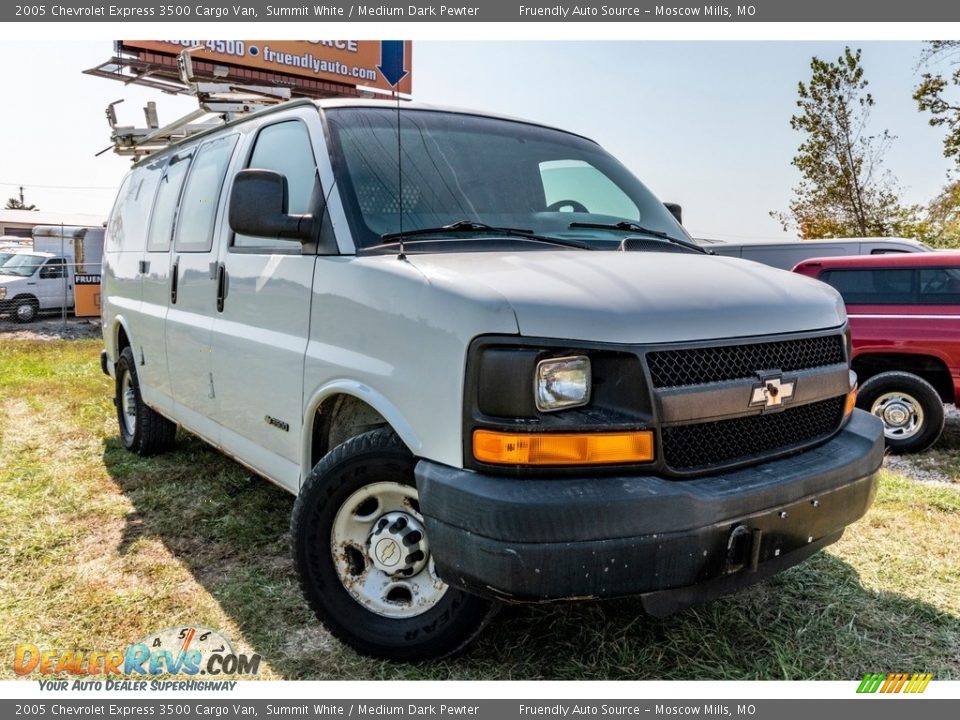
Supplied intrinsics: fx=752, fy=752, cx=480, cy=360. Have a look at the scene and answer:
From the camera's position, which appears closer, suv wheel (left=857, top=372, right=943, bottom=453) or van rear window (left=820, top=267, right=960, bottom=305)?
suv wheel (left=857, top=372, right=943, bottom=453)

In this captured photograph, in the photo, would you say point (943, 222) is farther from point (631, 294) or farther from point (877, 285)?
point (631, 294)

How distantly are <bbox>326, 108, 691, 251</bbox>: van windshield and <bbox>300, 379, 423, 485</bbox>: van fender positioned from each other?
1.86 feet

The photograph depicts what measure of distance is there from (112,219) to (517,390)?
5.62m

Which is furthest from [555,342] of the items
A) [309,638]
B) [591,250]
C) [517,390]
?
[309,638]

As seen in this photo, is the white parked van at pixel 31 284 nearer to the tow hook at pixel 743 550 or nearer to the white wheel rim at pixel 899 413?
the white wheel rim at pixel 899 413

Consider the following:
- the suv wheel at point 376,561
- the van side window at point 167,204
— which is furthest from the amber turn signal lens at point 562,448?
the van side window at point 167,204

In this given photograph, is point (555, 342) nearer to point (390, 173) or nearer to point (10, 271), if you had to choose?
point (390, 173)

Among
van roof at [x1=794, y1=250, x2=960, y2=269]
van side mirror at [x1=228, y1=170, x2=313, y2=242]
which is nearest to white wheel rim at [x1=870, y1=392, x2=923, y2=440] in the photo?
van roof at [x1=794, y1=250, x2=960, y2=269]

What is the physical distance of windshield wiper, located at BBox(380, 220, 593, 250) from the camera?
302 cm

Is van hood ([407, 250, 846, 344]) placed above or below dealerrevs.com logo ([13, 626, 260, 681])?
above

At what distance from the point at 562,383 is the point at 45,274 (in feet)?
65.0

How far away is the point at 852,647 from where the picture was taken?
3084 mm

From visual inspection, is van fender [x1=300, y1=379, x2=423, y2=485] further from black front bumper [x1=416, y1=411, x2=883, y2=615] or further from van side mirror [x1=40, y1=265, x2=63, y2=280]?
van side mirror [x1=40, y1=265, x2=63, y2=280]

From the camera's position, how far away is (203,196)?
445 centimetres
